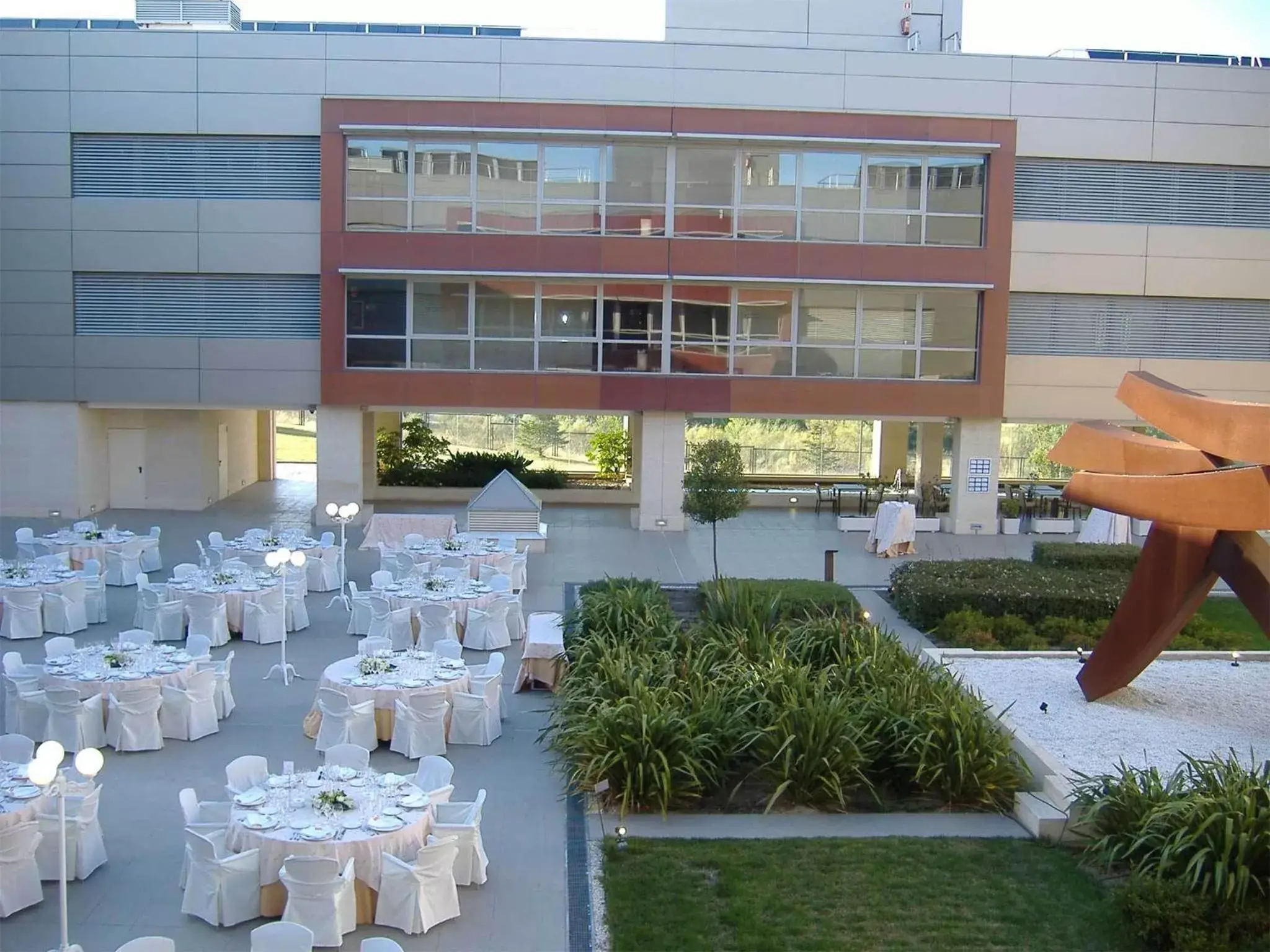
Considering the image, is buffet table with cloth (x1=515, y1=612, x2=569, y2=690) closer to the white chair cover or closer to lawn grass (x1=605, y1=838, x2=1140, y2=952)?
lawn grass (x1=605, y1=838, x2=1140, y2=952)

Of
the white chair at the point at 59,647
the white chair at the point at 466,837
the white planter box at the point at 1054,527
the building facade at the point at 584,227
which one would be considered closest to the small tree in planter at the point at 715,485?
the building facade at the point at 584,227

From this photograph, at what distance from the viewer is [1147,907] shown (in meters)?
9.38

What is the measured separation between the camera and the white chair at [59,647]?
14.5m

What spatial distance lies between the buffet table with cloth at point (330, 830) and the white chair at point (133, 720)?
374 cm

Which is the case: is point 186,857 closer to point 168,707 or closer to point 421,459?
point 168,707

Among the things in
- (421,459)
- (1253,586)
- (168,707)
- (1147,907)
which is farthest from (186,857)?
(421,459)

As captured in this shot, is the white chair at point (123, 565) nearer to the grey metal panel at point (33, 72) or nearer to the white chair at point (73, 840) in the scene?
the white chair at point (73, 840)

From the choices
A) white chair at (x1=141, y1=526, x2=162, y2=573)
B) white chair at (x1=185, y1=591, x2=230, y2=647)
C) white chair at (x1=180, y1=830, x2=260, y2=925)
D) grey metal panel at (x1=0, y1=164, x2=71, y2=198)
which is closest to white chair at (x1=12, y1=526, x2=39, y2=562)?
white chair at (x1=141, y1=526, x2=162, y2=573)

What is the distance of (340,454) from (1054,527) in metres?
17.9

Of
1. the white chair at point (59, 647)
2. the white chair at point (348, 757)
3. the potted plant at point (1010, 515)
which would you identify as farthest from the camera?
the potted plant at point (1010, 515)

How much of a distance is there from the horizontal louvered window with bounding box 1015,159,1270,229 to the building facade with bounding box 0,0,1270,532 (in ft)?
0.25

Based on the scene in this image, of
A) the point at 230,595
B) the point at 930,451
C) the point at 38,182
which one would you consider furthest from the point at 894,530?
the point at 38,182

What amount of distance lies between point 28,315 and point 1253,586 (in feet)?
88.8

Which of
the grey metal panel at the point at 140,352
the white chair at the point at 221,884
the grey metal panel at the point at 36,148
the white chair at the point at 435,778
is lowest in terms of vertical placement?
the white chair at the point at 221,884
